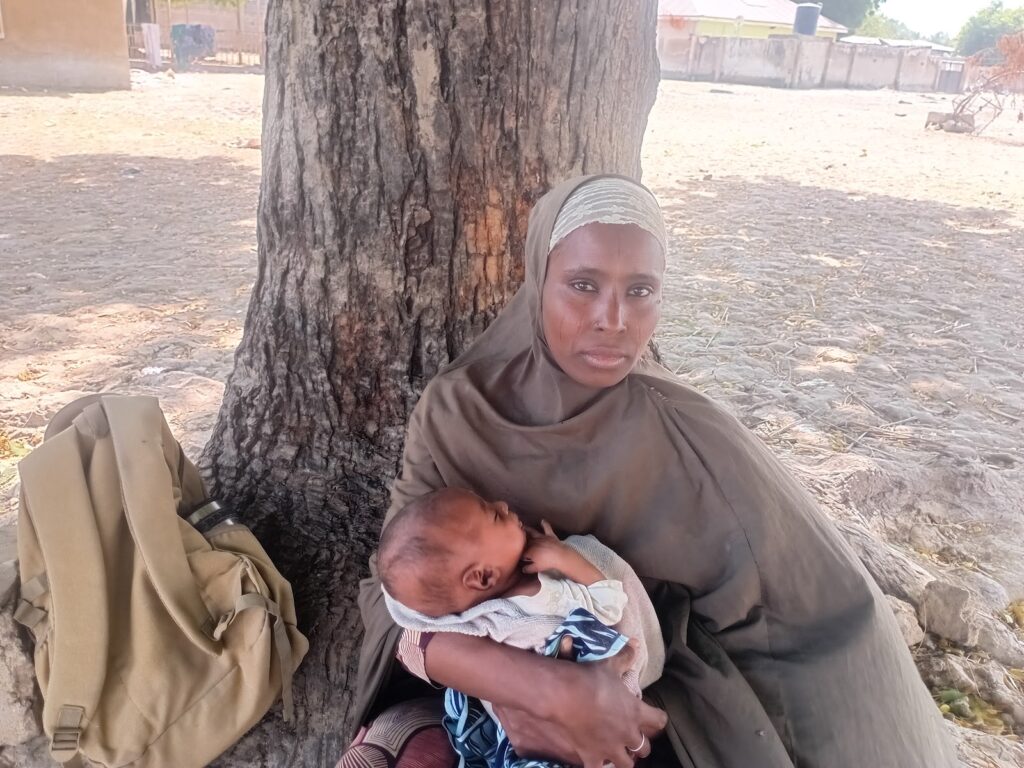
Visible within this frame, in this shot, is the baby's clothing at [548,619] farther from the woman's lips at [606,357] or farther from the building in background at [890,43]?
the building in background at [890,43]

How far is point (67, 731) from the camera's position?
1877 millimetres

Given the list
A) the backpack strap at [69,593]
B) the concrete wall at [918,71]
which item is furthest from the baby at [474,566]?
the concrete wall at [918,71]

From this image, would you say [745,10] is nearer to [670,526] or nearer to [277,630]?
[670,526]

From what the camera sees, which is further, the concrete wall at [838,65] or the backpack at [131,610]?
the concrete wall at [838,65]

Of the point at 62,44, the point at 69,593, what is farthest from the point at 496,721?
the point at 62,44

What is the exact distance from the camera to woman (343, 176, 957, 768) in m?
1.76

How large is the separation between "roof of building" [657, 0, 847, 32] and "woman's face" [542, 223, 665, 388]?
39.7 m

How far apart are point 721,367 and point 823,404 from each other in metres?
0.65

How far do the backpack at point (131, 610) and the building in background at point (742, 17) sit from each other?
128 ft

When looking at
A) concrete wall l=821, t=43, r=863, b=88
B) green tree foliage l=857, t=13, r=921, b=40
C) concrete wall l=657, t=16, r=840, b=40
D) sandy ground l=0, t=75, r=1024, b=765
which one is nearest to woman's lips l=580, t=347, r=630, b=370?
sandy ground l=0, t=75, r=1024, b=765

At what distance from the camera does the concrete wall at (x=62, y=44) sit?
51.5 ft

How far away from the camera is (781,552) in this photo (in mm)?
1809

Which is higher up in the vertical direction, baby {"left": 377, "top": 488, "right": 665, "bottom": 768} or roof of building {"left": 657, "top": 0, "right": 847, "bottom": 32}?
roof of building {"left": 657, "top": 0, "right": 847, "bottom": 32}

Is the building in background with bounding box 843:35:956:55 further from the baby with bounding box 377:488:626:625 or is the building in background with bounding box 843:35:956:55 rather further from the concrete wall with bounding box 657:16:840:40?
the baby with bounding box 377:488:626:625
